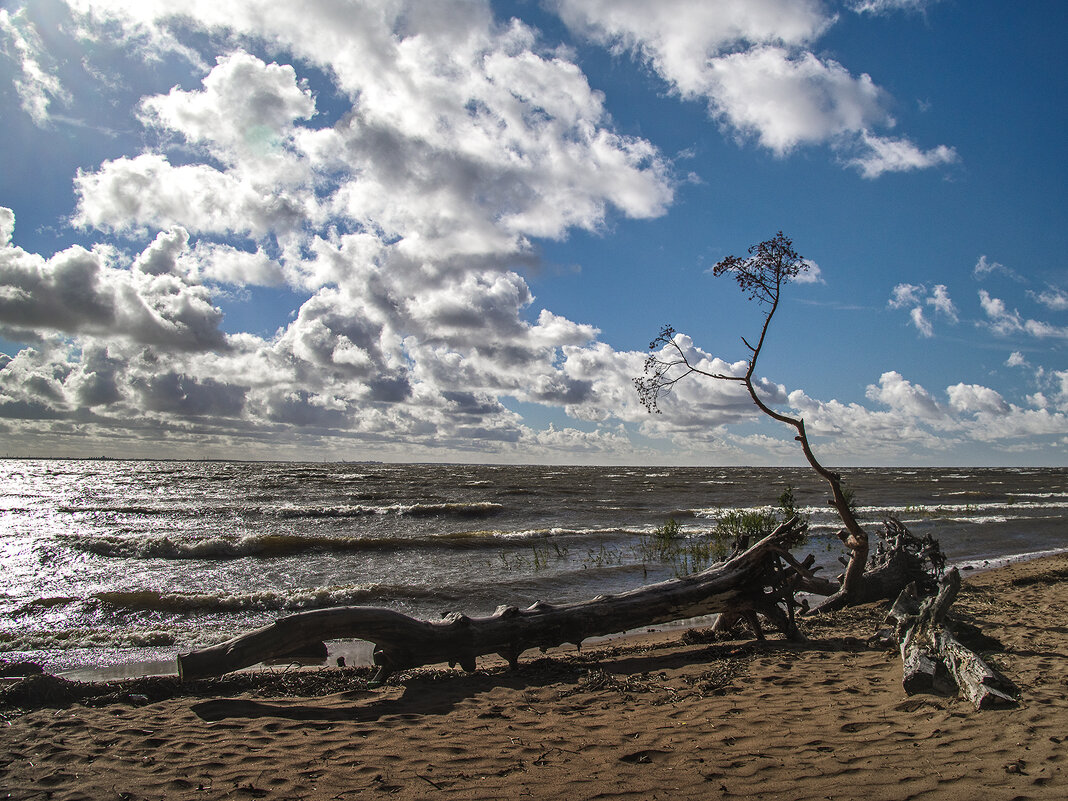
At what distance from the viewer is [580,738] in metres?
5.06

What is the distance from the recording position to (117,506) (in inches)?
1293

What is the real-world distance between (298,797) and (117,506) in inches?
1425

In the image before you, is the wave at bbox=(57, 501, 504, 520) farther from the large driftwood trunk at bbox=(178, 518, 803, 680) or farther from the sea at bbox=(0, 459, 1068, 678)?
the large driftwood trunk at bbox=(178, 518, 803, 680)

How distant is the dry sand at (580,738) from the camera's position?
4.21 m

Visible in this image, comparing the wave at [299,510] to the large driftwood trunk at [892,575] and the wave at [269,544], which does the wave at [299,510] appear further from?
the large driftwood trunk at [892,575]

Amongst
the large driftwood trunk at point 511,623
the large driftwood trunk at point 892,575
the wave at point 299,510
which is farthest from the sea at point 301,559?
the large driftwood trunk at point 892,575

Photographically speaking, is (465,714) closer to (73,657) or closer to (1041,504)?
(73,657)

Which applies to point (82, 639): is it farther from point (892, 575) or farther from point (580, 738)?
point (892, 575)

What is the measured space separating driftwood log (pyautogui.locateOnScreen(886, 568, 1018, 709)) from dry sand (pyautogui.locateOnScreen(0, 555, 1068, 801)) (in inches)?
6.9

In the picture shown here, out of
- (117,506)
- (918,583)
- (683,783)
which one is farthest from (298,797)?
(117,506)

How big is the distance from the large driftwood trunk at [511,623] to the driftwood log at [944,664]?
193cm

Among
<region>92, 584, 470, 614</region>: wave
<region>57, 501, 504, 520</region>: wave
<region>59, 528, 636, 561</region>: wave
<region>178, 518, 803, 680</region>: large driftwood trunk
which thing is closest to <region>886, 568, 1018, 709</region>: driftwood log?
<region>178, 518, 803, 680</region>: large driftwood trunk

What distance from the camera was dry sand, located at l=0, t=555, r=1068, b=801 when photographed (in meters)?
4.21

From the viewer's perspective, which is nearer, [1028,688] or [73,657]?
[1028,688]
